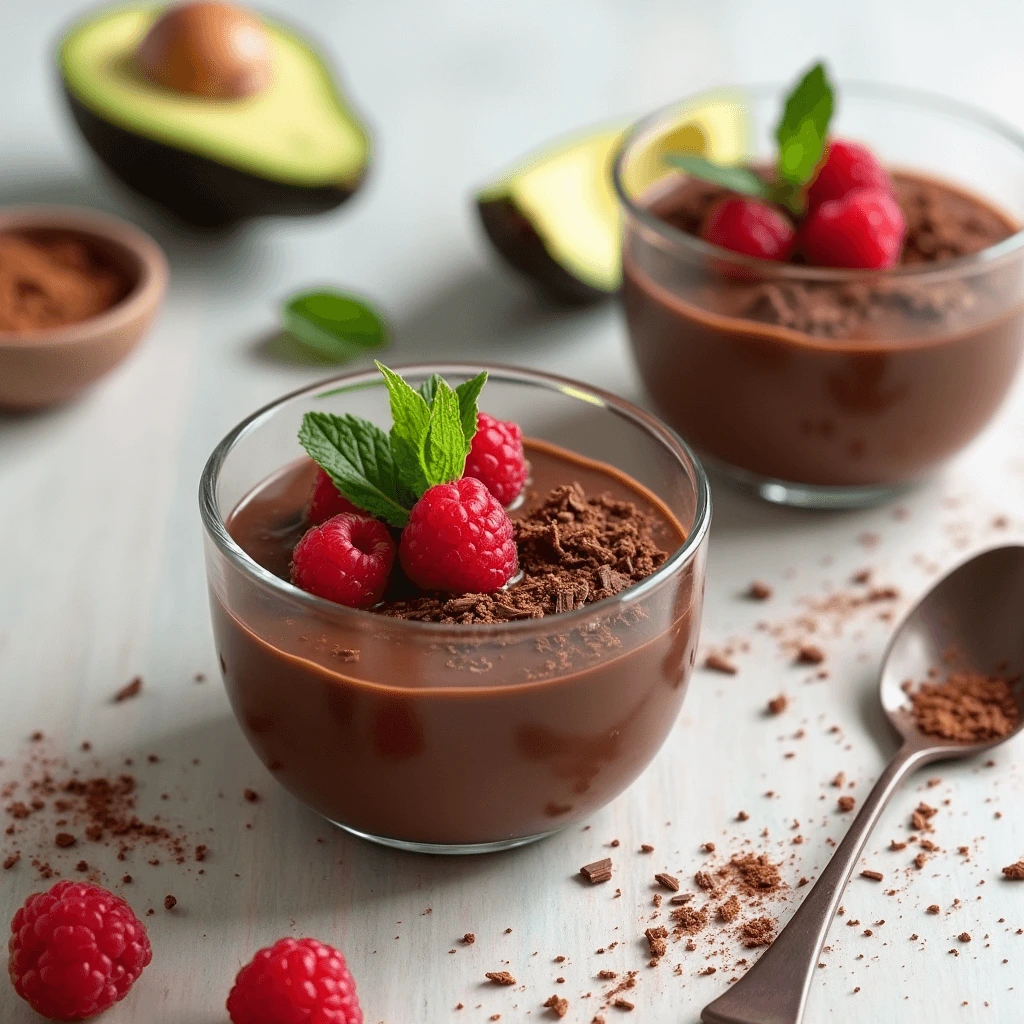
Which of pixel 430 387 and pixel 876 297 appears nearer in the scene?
pixel 430 387

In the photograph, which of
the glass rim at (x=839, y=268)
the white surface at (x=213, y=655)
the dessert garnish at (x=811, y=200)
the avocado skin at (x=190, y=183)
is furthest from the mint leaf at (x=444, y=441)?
the avocado skin at (x=190, y=183)

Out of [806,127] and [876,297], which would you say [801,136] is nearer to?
[806,127]

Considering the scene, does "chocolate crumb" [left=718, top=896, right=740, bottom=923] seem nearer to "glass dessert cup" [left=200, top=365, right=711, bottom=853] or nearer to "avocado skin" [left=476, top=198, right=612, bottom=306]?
"glass dessert cup" [left=200, top=365, right=711, bottom=853]

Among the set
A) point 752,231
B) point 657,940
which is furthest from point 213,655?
point 752,231

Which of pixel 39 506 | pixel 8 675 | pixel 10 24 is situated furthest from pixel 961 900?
pixel 10 24

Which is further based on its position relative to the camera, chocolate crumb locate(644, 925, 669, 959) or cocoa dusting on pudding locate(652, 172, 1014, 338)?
cocoa dusting on pudding locate(652, 172, 1014, 338)

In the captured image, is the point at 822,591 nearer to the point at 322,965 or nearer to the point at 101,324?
the point at 322,965

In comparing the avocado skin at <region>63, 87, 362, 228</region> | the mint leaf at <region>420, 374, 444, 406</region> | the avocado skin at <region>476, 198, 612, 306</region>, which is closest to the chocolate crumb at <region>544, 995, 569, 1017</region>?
the mint leaf at <region>420, 374, 444, 406</region>
